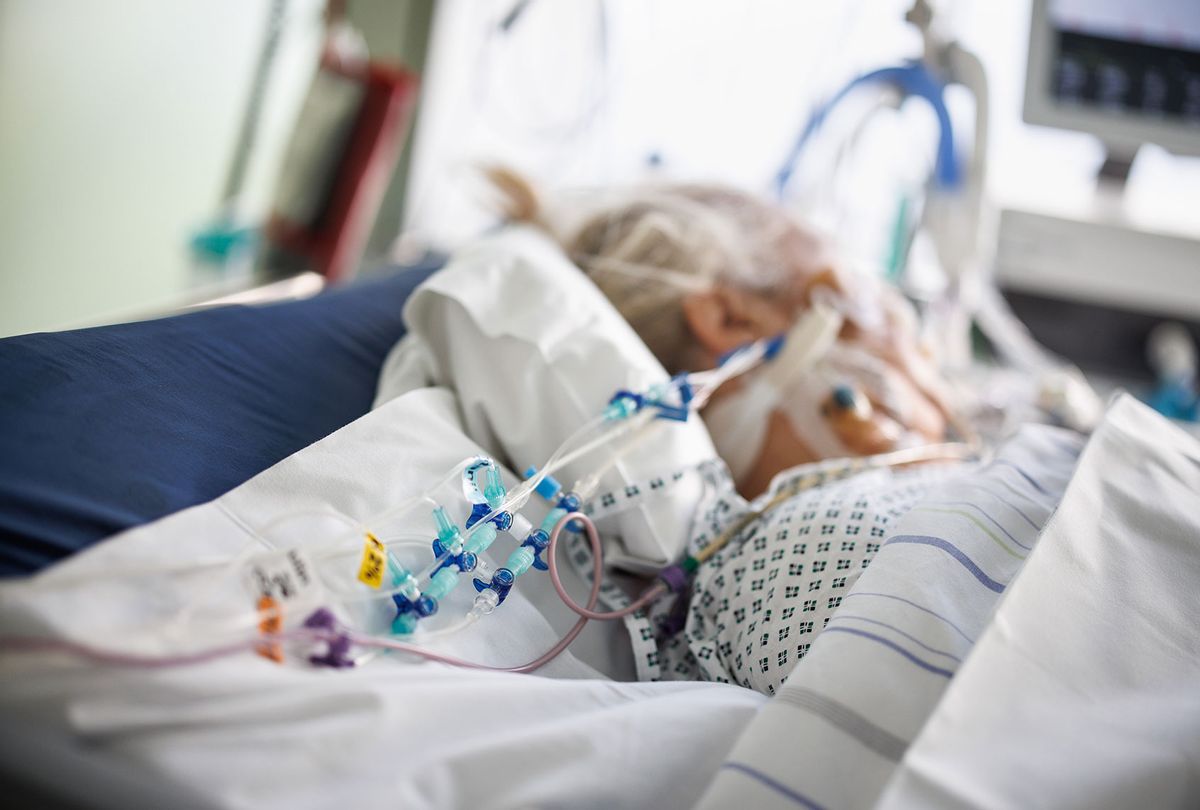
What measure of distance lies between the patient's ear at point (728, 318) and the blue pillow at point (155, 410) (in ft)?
1.27

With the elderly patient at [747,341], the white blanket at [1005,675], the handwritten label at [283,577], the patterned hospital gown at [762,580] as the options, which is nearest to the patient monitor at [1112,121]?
the elderly patient at [747,341]

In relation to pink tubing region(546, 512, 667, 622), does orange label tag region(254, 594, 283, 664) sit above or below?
above

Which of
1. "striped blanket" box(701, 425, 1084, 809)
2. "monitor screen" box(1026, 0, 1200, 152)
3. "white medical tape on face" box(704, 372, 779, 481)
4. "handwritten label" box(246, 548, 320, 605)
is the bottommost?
"white medical tape on face" box(704, 372, 779, 481)

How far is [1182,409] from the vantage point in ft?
5.59

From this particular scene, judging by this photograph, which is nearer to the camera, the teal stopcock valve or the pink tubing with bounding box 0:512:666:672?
the pink tubing with bounding box 0:512:666:672

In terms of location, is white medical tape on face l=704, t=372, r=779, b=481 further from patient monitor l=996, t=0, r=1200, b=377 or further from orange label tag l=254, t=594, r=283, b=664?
patient monitor l=996, t=0, r=1200, b=377

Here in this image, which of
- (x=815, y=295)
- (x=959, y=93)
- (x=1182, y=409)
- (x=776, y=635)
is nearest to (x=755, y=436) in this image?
(x=815, y=295)

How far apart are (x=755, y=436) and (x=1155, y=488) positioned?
1.51 ft

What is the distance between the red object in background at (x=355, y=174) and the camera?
211 cm

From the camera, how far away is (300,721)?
47 cm

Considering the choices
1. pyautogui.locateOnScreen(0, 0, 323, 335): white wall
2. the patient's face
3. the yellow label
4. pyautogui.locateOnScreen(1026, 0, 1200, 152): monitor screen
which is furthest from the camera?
pyautogui.locateOnScreen(1026, 0, 1200, 152): monitor screen

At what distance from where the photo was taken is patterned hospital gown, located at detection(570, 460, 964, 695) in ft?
2.27

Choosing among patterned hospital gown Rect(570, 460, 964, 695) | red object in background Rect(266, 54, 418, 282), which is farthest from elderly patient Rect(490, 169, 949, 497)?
red object in background Rect(266, 54, 418, 282)

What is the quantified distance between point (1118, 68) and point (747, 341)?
1292 mm
